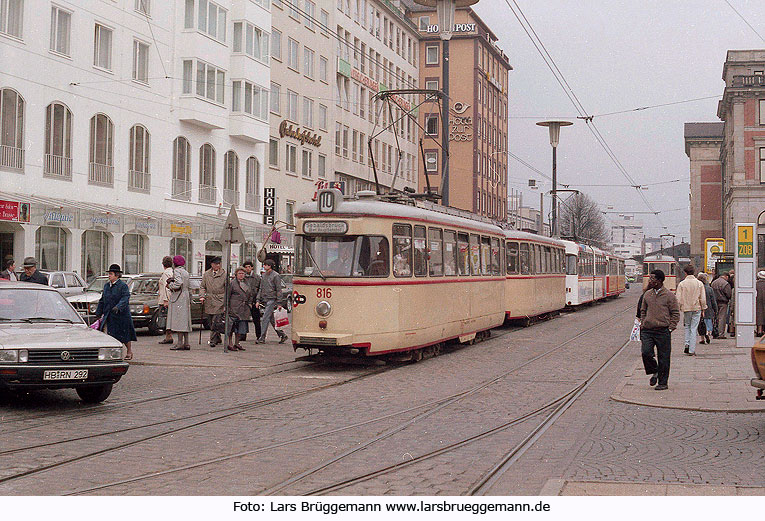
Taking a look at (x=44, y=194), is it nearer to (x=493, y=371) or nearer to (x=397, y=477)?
(x=493, y=371)

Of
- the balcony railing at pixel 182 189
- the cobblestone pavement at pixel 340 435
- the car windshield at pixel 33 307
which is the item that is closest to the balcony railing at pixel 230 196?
the balcony railing at pixel 182 189

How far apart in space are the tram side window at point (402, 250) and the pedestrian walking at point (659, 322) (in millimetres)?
4455

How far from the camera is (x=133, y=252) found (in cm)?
3769

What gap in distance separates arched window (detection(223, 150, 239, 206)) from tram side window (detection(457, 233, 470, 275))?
25.7 meters

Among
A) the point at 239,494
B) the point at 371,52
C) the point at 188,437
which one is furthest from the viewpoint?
the point at 371,52

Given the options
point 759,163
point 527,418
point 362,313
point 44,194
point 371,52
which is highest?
point 371,52

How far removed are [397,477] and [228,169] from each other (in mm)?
38551

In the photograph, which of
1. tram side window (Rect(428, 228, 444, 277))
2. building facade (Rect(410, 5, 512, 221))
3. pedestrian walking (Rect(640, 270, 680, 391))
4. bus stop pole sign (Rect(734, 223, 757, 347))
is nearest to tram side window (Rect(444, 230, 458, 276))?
tram side window (Rect(428, 228, 444, 277))

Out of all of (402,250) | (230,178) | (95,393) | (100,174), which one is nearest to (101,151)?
(100,174)

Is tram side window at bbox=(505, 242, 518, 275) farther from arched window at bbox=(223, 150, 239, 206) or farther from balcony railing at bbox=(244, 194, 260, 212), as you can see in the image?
balcony railing at bbox=(244, 194, 260, 212)

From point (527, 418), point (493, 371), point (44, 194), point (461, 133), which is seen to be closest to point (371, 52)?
point (461, 133)

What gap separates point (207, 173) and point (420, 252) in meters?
27.3

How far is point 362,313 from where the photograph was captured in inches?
620

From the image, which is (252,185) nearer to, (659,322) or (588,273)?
(588,273)
